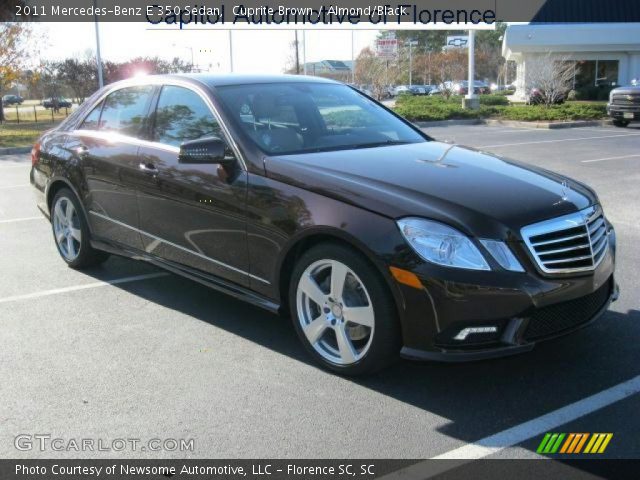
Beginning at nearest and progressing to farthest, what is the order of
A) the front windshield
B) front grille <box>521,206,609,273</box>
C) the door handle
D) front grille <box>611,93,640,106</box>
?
front grille <box>521,206,609,273</box> < the front windshield < the door handle < front grille <box>611,93,640,106</box>

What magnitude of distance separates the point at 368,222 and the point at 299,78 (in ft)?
7.10

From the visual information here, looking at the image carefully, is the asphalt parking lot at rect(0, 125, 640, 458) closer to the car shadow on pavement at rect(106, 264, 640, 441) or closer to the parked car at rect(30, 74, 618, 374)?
the car shadow on pavement at rect(106, 264, 640, 441)

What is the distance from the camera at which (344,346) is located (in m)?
3.90

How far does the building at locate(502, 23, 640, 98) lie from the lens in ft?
139

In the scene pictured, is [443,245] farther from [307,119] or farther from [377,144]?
[307,119]

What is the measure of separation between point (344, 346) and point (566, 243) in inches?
51.9

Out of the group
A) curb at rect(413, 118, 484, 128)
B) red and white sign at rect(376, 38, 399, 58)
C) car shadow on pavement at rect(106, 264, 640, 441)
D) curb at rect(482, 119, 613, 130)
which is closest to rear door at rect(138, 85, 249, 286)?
car shadow on pavement at rect(106, 264, 640, 441)

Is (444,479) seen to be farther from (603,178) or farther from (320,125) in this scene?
(603,178)

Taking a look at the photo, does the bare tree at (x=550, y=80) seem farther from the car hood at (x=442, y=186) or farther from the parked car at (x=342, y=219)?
the car hood at (x=442, y=186)

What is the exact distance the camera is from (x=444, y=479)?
300 cm

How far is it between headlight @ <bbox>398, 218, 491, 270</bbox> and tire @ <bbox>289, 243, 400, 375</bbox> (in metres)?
0.29

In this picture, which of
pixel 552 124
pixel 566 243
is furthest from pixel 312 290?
pixel 552 124

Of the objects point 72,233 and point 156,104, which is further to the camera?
point 72,233

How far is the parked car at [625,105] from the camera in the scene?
2272cm
